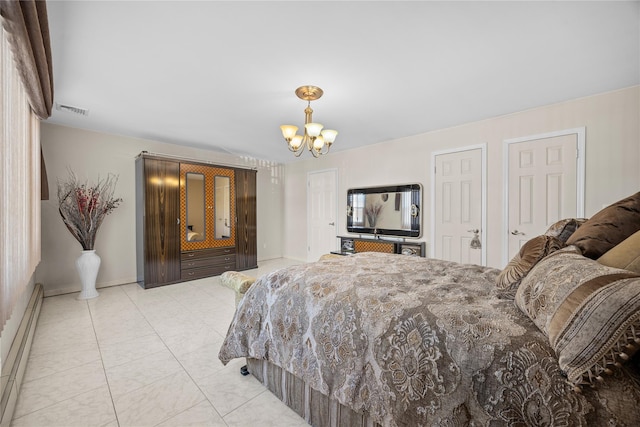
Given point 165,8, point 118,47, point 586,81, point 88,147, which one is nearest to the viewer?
point 165,8

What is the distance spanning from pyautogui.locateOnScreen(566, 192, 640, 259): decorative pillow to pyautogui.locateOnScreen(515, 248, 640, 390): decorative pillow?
16.3 inches

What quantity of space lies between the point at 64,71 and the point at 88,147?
6.68 ft

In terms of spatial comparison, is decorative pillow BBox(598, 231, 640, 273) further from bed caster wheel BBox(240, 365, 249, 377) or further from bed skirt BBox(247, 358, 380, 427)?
bed caster wheel BBox(240, 365, 249, 377)

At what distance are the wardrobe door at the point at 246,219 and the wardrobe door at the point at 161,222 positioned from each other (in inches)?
42.0

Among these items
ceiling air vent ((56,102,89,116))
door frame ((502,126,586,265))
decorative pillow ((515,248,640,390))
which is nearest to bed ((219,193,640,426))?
decorative pillow ((515,248,640,390))

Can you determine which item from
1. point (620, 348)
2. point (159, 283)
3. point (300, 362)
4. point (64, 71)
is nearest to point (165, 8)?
point (64, 71)

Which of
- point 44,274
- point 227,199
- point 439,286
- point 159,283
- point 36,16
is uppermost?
point 36,16

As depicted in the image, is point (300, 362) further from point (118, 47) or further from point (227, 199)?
point (227, 199)

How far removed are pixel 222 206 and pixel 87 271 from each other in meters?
2.06

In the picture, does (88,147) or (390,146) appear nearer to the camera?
(88,147)

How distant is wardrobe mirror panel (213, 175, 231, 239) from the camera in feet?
15.7

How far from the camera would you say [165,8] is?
1.63 meters

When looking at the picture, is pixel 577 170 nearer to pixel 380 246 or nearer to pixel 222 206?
pixel 380 246

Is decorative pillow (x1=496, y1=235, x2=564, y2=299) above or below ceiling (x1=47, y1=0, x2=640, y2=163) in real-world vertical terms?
below
